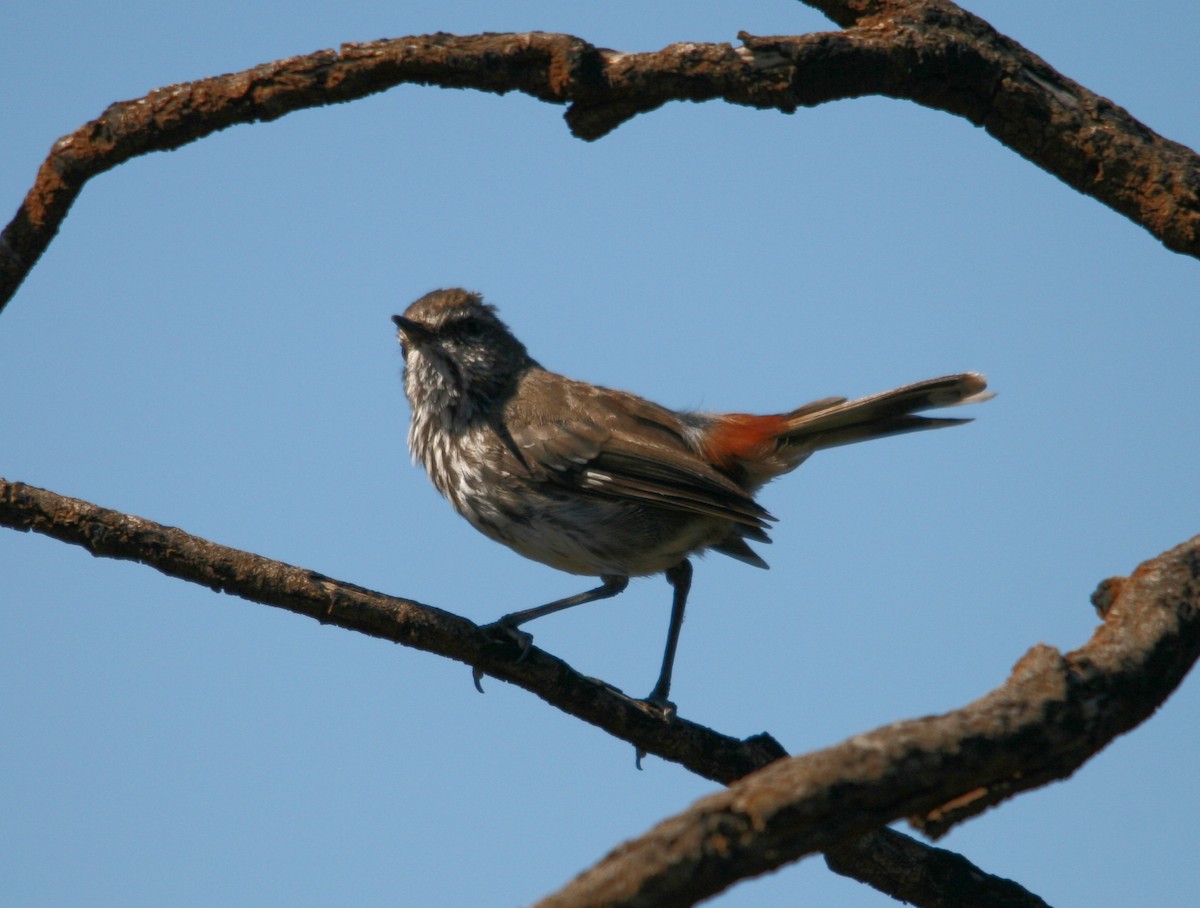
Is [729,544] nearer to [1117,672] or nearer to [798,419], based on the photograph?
[798,419]

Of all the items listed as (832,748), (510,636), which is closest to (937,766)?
(832,748)

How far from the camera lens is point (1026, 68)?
4.32 meters

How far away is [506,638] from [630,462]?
1883 mm

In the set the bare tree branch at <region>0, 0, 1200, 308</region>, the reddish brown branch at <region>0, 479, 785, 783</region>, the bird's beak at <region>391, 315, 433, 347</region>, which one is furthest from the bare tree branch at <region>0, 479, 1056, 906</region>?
the bird's beak at <region>391, 315, 433, 347</region>

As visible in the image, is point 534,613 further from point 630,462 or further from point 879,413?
point 879,413

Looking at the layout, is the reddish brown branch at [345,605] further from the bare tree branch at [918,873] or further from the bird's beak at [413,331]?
the bird's beak at [413,331]

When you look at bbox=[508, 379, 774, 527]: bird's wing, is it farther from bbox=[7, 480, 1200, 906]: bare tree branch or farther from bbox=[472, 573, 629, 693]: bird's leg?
bbox=[7, 480, 1200, 906]: bare tree branch

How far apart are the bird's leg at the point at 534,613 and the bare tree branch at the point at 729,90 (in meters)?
2.18

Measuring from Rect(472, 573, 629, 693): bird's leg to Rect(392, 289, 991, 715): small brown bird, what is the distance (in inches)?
0.4

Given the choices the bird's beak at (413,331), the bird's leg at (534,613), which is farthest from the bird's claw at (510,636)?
the bird's beak at (413,331)

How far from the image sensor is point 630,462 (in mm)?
6941

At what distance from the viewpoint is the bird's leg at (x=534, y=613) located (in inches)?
205

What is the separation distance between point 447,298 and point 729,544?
246cm

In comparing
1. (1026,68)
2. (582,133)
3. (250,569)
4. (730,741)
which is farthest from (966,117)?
(250,569)
